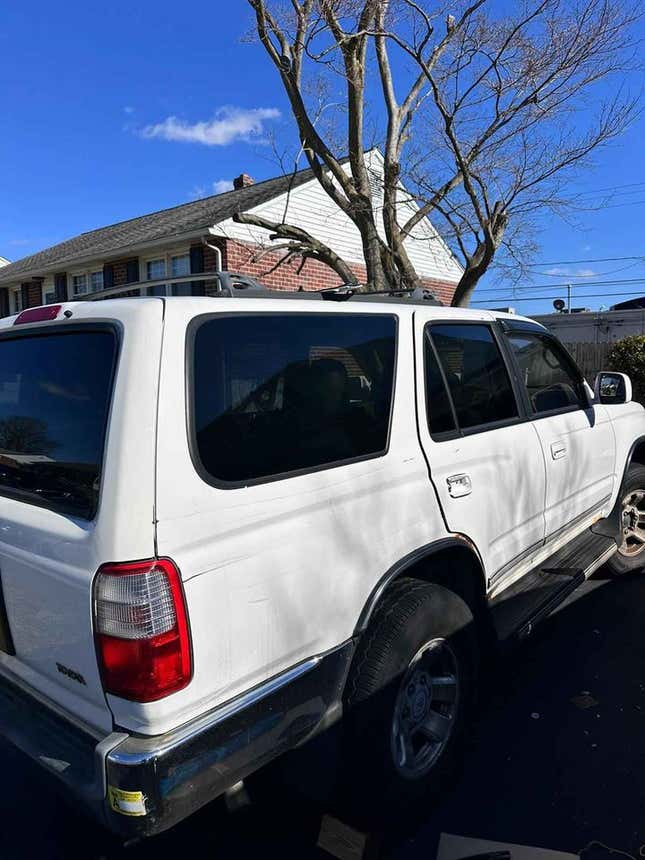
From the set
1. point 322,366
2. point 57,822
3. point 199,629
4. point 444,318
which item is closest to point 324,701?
point 199,629

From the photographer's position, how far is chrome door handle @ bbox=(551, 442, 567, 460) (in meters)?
3.25

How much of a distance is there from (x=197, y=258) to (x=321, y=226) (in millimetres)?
3532

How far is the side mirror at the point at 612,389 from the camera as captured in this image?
3.94 m

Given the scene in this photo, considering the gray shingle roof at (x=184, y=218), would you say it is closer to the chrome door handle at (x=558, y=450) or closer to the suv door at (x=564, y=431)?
the suv door at (x=564, y=431)

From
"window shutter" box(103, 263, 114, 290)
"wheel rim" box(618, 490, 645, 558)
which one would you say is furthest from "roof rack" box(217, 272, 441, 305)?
"window shutter" box(103, 263, 114, 290)

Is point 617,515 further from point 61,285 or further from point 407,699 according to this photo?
point 61,285

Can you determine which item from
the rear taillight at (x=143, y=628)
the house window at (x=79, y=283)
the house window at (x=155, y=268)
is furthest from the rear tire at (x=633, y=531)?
the house window at (x=79, y=283)

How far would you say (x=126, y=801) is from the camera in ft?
5.09

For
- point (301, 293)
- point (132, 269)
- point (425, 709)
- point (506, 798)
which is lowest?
point (506, 798)

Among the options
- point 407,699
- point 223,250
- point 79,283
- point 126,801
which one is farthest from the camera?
point 79,283

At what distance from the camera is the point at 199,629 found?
160cm

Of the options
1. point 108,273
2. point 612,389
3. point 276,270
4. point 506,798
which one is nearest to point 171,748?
point 506,798

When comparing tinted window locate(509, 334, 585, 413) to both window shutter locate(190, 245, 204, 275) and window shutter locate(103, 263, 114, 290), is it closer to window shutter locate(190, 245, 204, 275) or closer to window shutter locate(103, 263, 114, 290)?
window shutter locate(190, 245, 204, 275)

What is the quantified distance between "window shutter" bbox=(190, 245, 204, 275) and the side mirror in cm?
1006
